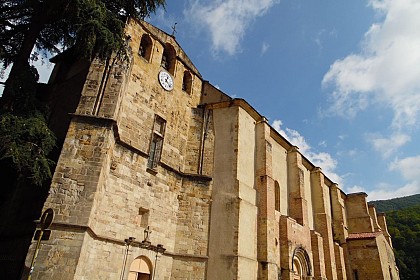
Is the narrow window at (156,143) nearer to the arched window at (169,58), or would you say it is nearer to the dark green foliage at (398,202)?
the arched window at (169,58)

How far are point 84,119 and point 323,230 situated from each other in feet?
58.9

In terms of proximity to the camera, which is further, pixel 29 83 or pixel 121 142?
pixel 121 142

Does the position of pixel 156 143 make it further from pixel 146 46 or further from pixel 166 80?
pixel 146 46

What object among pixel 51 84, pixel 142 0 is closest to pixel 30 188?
pixel 51 84

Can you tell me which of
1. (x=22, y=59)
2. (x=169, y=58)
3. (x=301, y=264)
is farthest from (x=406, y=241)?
(x=22, y=59)

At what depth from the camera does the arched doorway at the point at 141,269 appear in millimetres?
11820

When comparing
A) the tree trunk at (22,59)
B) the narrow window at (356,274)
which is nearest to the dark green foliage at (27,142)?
the tree trunk at (22,59)

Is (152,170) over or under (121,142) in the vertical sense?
under

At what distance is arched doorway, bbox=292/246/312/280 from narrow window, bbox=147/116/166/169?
932 cm

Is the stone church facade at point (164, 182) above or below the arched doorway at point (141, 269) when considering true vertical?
above

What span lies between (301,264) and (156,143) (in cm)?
1076

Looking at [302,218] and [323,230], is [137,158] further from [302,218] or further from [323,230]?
[323,230]

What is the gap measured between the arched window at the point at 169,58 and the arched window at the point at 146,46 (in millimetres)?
1319

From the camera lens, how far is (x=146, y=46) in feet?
51.6
